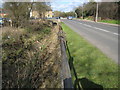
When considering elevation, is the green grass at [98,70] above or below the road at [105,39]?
below

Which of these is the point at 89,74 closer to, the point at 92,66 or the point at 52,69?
the point at 92,66

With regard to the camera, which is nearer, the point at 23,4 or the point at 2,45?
the point at 2,45

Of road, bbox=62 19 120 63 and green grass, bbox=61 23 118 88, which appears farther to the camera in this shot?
road, bbox=62 19 120 63

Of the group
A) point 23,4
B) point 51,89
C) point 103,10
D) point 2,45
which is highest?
point 103,10

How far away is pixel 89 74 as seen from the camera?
14.4ft

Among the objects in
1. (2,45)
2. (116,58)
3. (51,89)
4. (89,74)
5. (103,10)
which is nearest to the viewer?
(51,89)

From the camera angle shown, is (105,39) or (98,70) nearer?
(98,70)

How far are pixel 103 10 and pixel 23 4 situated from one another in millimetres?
32371

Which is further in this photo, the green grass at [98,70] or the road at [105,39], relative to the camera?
the road at [105,39]

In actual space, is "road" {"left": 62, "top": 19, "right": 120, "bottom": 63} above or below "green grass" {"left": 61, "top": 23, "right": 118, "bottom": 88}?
above

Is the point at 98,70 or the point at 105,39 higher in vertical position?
the point at 105,39

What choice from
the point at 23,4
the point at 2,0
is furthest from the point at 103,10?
the point at 2,0

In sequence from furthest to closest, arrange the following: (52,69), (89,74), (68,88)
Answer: (52,69), (89,74), (68,88)

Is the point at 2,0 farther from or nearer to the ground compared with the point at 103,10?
nearer to the ground
